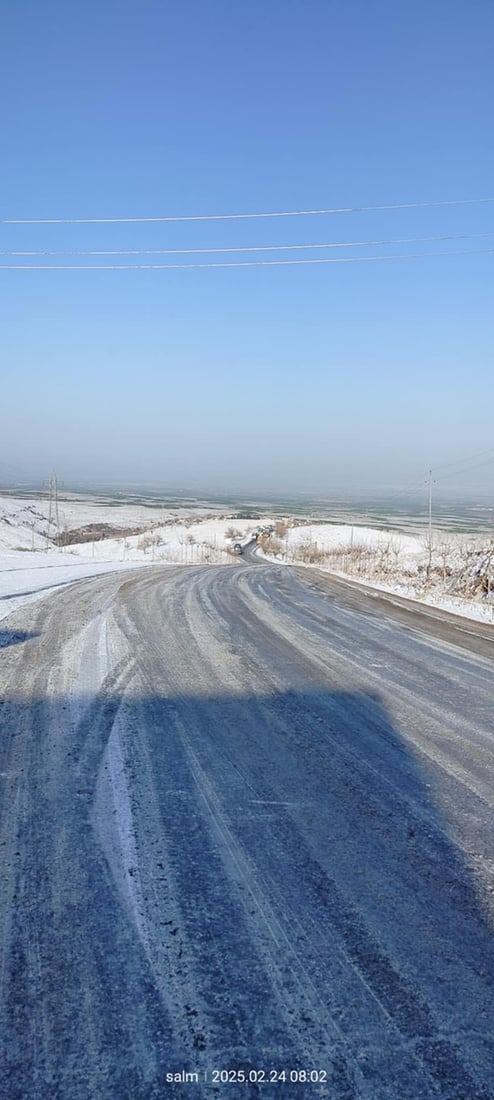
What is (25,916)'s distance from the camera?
229cm

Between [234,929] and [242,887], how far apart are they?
245mm

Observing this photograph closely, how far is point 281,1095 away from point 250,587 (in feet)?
38.8

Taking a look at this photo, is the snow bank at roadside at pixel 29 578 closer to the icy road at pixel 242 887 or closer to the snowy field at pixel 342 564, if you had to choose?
the snowy field at pixel 342 564

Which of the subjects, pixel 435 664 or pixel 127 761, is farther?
pixel 435 664

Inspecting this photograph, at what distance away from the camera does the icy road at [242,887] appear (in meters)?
1.75

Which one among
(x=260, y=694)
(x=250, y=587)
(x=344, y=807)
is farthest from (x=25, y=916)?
(x=250, y=587)

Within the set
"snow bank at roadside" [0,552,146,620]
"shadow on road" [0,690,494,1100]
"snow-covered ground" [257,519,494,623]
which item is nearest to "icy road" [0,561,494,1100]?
"shadow on road" [0,690,494,1100]

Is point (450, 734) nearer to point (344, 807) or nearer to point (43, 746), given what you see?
point (344, 807)

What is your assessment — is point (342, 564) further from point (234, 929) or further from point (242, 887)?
point (234, 929)

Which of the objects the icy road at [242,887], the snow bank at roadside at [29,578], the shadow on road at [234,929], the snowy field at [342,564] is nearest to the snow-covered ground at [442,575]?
the snowy field at [342,564]

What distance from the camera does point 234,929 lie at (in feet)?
7.47

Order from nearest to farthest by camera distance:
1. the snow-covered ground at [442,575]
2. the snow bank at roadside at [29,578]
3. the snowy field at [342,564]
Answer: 1. the snow bank at roadside at [29,578]
2. the snowy field at [342,564]
3. the snow-covered ground at [442,575]

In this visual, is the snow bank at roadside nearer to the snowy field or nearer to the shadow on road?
the snowy field

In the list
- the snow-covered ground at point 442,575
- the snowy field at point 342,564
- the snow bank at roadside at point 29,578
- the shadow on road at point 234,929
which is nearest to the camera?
the shadow on road at point 234,929
